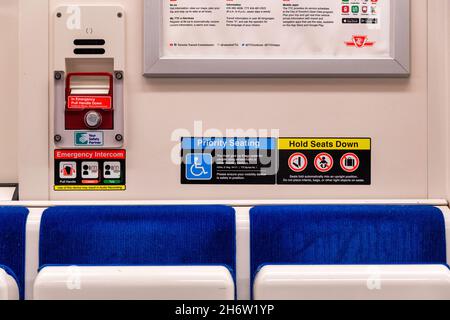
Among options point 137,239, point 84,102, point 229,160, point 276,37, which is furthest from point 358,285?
point 84,102

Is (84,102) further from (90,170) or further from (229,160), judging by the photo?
(229,160)

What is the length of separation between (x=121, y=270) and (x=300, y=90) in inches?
35.5

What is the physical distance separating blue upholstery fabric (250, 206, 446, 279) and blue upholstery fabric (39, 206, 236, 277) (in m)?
0.13

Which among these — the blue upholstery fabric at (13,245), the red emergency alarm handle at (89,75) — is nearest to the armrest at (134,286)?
the blue upholstery fabric at (13,245)

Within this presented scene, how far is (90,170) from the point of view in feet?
5.58

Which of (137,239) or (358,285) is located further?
(137,239)

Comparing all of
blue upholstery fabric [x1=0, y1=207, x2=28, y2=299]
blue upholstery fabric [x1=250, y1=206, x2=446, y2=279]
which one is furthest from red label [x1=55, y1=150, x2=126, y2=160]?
blue upholstery fabric [x1=250, y1=206, x2=446, y2=279]

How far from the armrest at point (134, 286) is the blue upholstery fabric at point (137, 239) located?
0.19 meters

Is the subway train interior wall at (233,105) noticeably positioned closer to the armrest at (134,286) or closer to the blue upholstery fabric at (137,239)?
the blue upholstery fabric at (137,239)

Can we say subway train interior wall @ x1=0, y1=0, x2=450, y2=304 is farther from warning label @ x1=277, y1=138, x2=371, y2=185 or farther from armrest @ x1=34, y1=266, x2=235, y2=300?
armrest @ x1=34, y1=266, x2=235, y2=300

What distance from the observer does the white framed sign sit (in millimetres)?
1675

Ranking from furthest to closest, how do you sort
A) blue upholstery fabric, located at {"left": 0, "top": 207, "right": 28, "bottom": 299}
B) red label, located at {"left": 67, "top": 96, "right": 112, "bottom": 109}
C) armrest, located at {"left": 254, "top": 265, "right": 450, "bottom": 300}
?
red label, located at {"left": 67, "top": 96, "right": 112, "bottom": 109} < blue upholstery fabric, located at {"left": 0, "top": 207, "right": 28, "bottom": 299} < armrest, located at {"left": 254, "top": 265, "right": 450, "bottom": 300}

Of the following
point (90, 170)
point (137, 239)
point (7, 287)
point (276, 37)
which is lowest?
point (7, 287)

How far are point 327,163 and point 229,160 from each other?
364mm
